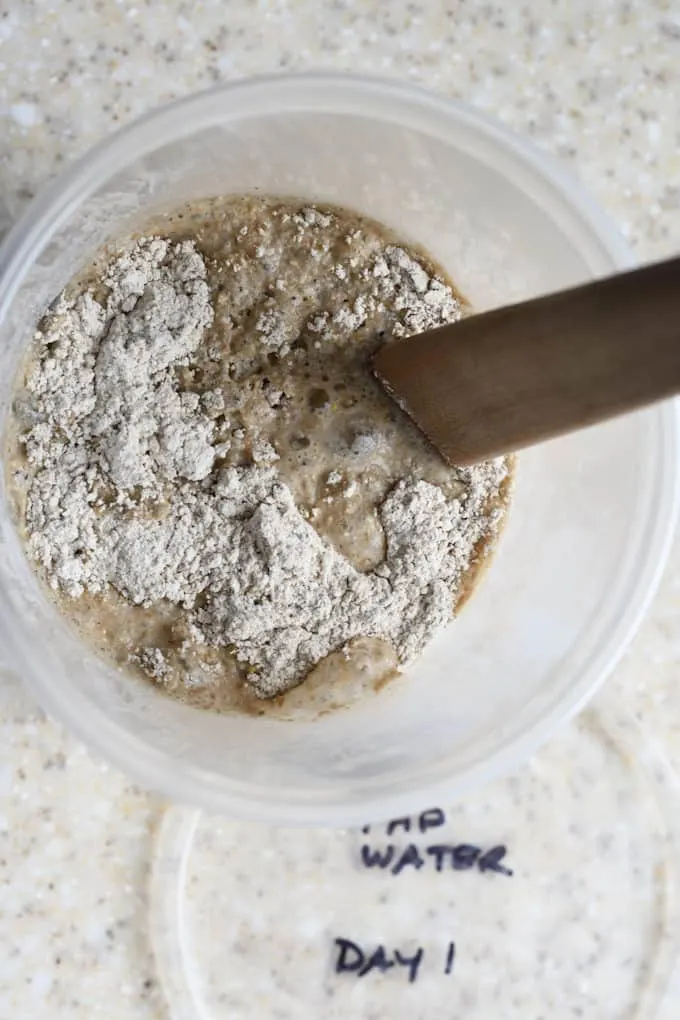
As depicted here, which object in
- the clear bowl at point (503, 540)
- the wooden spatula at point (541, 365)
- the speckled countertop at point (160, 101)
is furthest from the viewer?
the speckled countertop at point (160, 101)

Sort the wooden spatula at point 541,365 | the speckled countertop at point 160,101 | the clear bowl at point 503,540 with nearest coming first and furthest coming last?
the wooden spatula at point 541,365 → the clear bowl at point 503,540 → the speckled countertop at point 160,101

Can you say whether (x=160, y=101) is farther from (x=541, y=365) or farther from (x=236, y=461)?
(x=541, y=365)

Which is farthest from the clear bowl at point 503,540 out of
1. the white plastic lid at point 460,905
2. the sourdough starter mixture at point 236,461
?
the white plastic lid at point 460,905

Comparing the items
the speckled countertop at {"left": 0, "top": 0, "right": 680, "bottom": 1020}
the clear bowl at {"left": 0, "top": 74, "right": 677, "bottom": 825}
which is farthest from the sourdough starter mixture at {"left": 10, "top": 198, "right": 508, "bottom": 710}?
the speckled countertop at {"left": 0, "top": 0, "right": 680, "bottom": 1020}

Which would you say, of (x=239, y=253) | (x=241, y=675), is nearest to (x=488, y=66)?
(x=239, y=253)

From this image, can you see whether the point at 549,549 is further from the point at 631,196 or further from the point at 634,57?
the point at 634,57

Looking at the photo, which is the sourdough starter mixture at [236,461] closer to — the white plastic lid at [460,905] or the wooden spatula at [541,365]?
the wooden spatula at [541,365]
